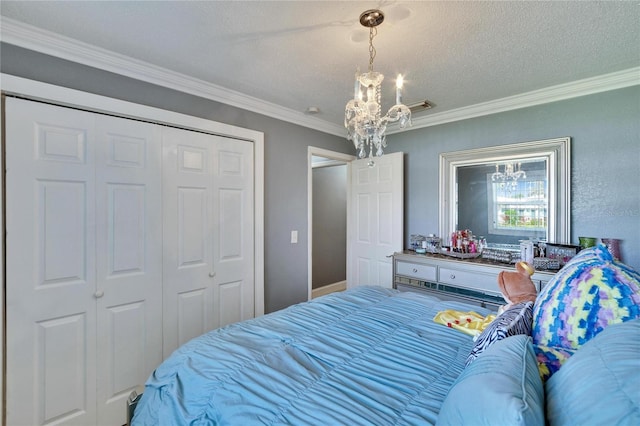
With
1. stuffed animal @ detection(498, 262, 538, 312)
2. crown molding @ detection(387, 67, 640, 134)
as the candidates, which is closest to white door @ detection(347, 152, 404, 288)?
crown molding @ detection(387, 67, 640, 134)

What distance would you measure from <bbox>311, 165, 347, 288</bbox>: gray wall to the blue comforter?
333cm

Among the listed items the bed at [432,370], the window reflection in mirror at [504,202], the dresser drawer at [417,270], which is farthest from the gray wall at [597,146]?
the bed at [432,370]

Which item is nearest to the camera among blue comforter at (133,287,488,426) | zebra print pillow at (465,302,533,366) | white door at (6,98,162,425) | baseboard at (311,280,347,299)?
blue comforter at (133,287,488,426)

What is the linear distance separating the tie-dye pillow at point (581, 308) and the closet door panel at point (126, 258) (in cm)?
230

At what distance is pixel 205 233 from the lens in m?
2.39

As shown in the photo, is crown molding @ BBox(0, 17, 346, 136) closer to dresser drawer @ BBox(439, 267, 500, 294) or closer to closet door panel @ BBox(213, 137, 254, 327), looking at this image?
closet door panel @ BBox(213, 137, 254, 327)

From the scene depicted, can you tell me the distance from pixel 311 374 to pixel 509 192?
2.59 metres

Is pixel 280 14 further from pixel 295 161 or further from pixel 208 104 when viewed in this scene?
pixel 295 161

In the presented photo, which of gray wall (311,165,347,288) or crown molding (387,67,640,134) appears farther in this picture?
gray wall (311,165,347,288)

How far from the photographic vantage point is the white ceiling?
1451 mm

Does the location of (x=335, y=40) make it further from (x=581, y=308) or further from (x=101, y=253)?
(x=101, y=253)

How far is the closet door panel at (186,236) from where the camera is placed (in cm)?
218

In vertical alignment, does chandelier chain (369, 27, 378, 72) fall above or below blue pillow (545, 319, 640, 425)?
above

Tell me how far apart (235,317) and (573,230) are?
2.98m
